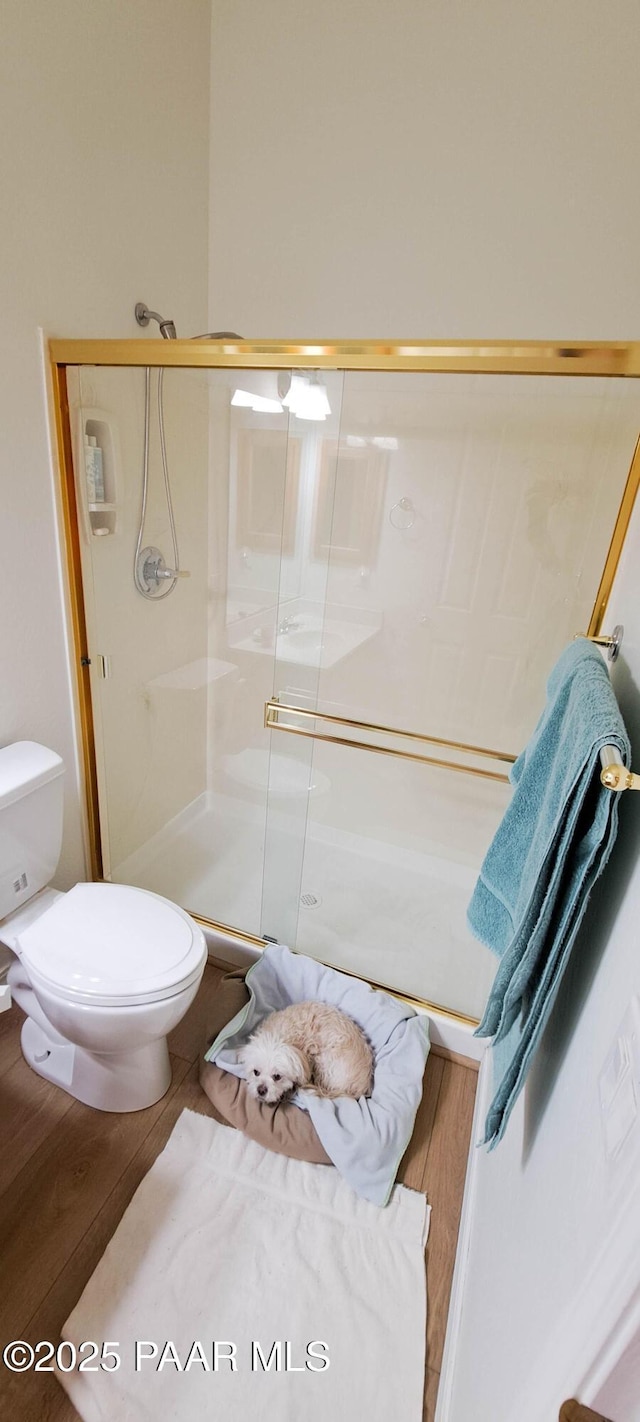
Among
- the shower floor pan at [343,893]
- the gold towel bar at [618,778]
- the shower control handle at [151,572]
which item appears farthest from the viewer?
the shower control handle at [151,572]

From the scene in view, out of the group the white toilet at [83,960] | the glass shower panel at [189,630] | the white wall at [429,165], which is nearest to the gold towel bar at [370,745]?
the glass shower panel at [189,630]

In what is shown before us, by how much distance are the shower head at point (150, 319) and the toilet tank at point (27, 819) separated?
1171mm

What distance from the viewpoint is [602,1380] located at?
0.39 metres

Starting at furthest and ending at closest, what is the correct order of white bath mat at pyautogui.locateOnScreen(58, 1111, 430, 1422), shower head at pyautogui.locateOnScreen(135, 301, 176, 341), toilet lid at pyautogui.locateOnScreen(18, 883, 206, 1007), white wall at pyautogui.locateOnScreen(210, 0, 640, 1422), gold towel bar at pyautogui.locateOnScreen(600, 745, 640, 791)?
shower head at pyautogui.locateOnScreen(135, 301, 176, 341) → white wall at pyautogui.locateOnScreen(210, 0, 640, 1422) → toilet lid at pyautogui.locateOnScreen(18, 883, 206, 1007) → white bath mat at pyautogui.locateOnScreen(58, 1111, 430, 1422) → gold towel bar at pyautogui.locateOnScreen(600, 745, 640, 791)

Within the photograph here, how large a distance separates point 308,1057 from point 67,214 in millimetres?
2049

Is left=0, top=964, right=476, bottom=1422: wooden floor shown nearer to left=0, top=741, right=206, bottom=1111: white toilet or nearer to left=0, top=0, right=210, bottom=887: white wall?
left=0, top=741, right=206, bottom=1111: white toilet

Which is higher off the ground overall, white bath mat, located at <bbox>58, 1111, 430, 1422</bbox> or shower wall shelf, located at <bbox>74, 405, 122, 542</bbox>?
shower wall shelf, located at <bbox>74, 405, 122, 542</bbox>

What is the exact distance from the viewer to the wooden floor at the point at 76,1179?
3.48 feet

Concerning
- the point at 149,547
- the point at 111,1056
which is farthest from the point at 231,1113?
the point at 149,547

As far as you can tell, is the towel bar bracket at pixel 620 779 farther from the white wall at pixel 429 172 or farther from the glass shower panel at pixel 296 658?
the glass shower panel at pixel 296 658

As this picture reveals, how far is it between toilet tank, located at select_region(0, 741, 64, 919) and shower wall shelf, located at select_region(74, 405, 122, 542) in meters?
0.62

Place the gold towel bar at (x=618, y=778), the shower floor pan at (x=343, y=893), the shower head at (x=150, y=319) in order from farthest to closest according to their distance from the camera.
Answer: the shower floor pan at (x=343, y=893)
the shower head at (x=150, y=319)
the gold towel bar at (x=618, y=778)

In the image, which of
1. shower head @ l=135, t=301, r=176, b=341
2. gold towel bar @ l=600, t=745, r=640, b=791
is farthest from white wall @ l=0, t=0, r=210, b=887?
gold towel bar @ l=600, t=745, r=640, b=791

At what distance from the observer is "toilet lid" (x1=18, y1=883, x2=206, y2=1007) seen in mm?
1208
